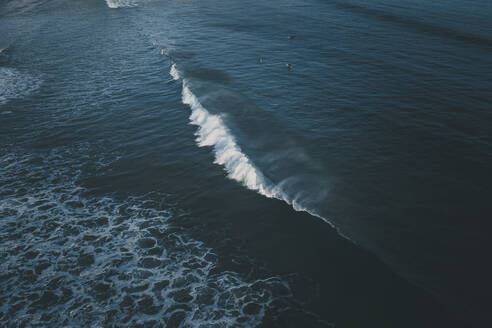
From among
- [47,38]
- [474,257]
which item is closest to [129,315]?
[474,257]

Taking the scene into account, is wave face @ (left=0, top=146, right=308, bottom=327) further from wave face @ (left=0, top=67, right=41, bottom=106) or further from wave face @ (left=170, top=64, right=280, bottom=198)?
wave face @ (left=0, top=67, right=41, bottom=106)

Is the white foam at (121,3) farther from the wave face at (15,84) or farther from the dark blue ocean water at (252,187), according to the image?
the wave face at (15,84)

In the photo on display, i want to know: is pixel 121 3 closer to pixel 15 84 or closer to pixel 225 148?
pixel 15 84

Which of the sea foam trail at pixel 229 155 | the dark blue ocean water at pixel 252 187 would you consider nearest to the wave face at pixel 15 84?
the dark blue ocean water at pixel 252 187

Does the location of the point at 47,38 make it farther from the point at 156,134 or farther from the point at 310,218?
the point at 310,218

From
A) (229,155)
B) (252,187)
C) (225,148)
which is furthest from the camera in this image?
(225,148)

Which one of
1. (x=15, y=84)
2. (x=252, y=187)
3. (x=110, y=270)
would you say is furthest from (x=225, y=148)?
(x=15, y=84)
